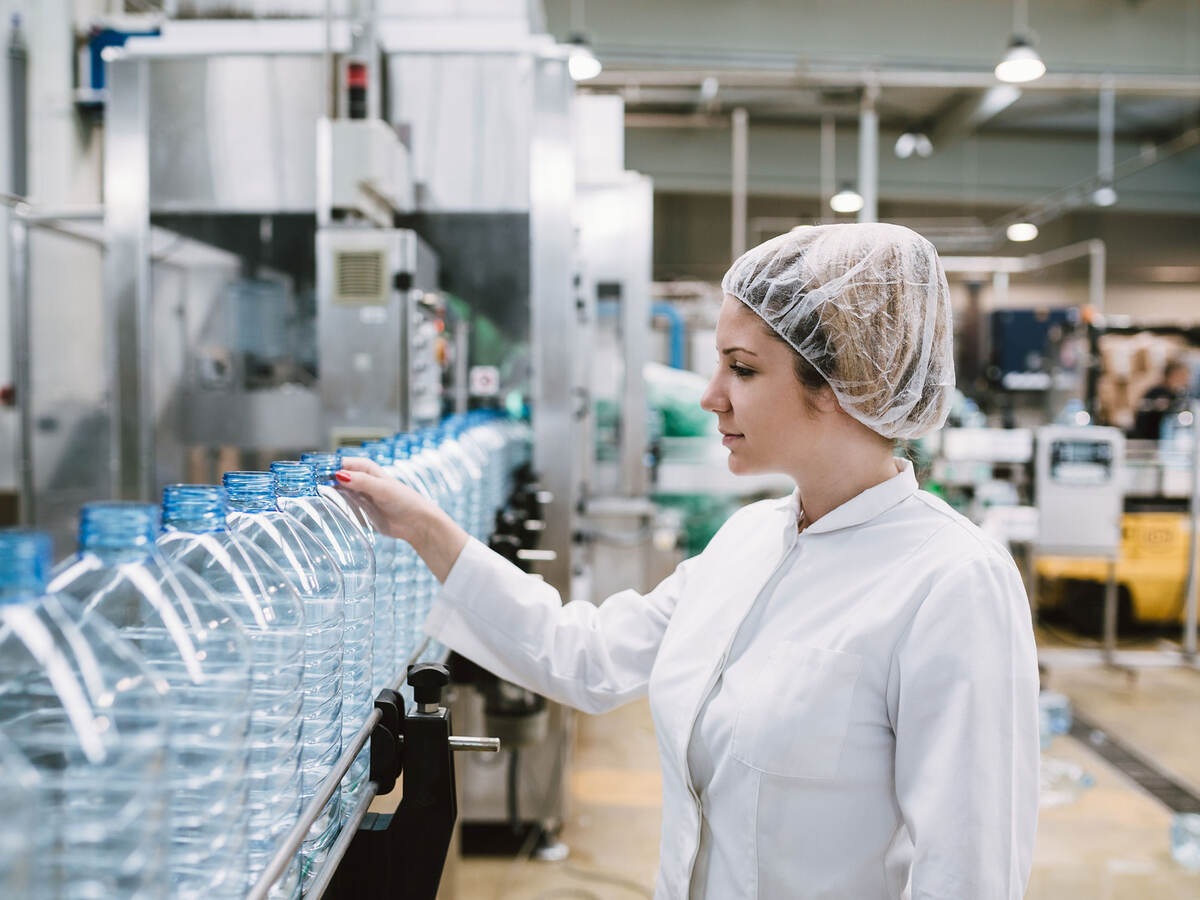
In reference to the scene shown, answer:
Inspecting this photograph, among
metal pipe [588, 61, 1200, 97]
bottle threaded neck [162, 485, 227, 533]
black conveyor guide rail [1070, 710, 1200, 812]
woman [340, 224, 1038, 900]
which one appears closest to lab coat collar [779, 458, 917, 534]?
woman [340, 224, 1038, 900]

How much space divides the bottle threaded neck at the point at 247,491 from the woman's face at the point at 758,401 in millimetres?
526

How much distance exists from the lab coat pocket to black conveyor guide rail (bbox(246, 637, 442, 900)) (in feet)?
1.42

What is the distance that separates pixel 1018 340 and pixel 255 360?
6.67 meters

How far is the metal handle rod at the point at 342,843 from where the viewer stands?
2.60 ft

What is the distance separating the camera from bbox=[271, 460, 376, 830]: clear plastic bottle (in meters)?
1.02

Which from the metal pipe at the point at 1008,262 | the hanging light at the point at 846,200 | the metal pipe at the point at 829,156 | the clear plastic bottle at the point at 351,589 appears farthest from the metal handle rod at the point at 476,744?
the metal pipe at the point at 829,156

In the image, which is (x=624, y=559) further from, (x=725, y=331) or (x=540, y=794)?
(x=725, y=331)

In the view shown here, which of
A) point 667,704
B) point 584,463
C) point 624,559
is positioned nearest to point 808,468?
point 667,704

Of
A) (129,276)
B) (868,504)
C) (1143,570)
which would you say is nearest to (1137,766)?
(1143,570)

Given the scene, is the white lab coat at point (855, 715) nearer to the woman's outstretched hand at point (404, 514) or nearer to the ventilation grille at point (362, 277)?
the woman's outstretched hand at point (404, 514)

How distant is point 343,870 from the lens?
0.94 metres

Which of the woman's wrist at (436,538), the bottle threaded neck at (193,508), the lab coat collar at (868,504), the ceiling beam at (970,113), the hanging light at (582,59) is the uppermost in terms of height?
the ceiling beam at (970,113)

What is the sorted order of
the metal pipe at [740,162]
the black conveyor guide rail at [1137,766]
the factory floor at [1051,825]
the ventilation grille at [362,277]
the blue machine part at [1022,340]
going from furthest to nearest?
the blue machine part at [1022,340], the metal pipe at [740,162], the black conveyor guide rail at [1137,766], the factory floor at [1051,825], the ventilation grille at [362,277]

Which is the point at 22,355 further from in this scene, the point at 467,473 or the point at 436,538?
the point at 436,538
